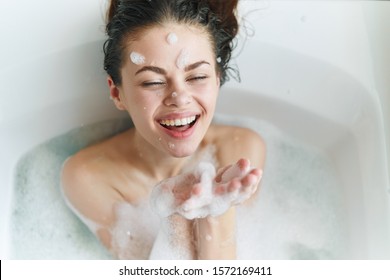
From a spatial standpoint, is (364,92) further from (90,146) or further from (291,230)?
(90,146)

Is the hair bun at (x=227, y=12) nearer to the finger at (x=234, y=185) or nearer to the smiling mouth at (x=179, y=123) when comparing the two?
the smiling mouth at (x=179, y=123)

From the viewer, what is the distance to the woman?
94 cm

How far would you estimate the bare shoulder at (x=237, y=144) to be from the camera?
1.16 metres

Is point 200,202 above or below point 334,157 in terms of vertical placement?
below

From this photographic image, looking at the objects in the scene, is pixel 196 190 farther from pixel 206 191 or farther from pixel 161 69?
pixel 161 69

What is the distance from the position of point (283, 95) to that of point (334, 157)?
20 cm

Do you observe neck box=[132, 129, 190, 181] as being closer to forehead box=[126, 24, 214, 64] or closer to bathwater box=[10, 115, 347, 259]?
bathwater box=[10, 115, 347, 259]

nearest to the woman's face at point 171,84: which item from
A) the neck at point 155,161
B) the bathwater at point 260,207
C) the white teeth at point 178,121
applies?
the white teeth at point 178,121

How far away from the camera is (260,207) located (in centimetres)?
121

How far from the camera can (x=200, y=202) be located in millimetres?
903

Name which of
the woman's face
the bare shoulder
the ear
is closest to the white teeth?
the woman's face

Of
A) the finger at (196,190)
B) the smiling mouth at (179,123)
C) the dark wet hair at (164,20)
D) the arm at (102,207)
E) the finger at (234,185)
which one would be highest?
the dark wet hair at (164,20)

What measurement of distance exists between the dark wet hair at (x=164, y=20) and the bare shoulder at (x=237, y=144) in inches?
6.2

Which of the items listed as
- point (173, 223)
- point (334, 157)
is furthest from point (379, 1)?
point (173, 223)
